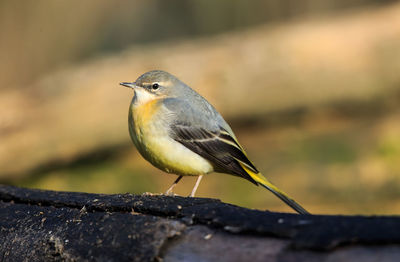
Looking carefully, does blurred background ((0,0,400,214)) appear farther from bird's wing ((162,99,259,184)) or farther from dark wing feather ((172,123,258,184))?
dark wing feather ((172,123,258,184))

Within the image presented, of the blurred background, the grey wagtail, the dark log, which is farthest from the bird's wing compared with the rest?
the blurred background

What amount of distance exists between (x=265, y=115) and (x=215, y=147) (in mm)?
5413

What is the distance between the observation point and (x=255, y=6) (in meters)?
13.8

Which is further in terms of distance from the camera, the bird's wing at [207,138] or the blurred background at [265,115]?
the blurred background at [265,115]

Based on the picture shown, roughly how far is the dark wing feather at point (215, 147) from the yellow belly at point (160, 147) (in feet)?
0.20

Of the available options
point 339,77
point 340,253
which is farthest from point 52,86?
point 340,253

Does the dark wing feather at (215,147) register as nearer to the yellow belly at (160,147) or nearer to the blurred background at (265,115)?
the yellow belly at (160,147)

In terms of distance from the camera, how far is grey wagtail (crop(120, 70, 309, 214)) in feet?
16.6

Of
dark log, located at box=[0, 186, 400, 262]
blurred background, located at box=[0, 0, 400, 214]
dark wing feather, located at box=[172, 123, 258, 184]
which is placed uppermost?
dark log, located at box=[0, 186, 400, 262]

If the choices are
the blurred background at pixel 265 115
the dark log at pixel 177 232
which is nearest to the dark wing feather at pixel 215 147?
the dark log at pixel 177 232

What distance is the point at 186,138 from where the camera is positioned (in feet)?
17.2

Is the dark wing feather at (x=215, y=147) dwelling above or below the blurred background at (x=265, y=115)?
above

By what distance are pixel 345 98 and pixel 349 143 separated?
81cm

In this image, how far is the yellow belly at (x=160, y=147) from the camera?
5.03 m
